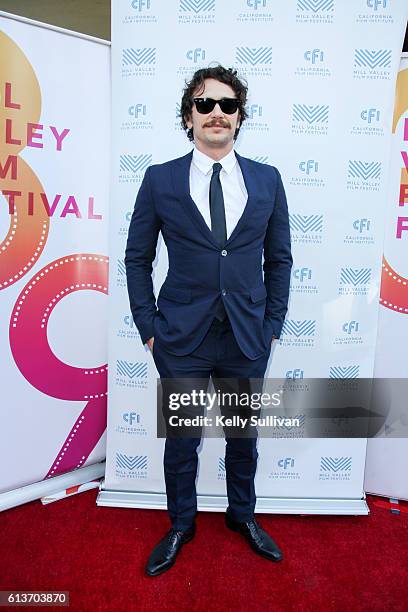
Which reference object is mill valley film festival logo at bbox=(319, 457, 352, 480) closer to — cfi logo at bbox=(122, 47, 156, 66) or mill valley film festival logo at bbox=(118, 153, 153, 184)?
mill valley film festival logo at bbox=(118, 153, 153, 184)

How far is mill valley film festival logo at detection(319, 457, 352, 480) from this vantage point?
2.65 m

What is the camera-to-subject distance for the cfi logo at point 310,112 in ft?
7.66

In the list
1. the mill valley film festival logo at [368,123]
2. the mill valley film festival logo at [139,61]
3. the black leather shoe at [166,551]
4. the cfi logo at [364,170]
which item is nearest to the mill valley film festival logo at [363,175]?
the cfi logo at [364,170]

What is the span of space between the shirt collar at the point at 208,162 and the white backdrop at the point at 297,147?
36 centimetres

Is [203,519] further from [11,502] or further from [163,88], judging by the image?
[163,88]

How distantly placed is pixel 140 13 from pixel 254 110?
720 millimetres

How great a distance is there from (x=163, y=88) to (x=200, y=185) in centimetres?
66

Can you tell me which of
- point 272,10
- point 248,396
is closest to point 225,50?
point 272,10

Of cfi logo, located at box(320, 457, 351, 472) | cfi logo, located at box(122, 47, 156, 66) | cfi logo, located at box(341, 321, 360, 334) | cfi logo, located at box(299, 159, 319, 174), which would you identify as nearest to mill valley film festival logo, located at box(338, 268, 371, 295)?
cfi logo, located at box(341, 321, 360, 334)

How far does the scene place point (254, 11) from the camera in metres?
2.27

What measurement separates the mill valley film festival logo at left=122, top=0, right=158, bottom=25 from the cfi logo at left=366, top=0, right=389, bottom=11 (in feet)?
3.36

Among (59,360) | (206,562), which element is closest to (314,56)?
(59,360)

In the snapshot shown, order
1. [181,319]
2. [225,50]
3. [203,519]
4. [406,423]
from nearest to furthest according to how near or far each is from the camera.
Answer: [181,319]
[225,50]
[203,519]
[406,423]

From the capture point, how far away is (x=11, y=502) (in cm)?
257
